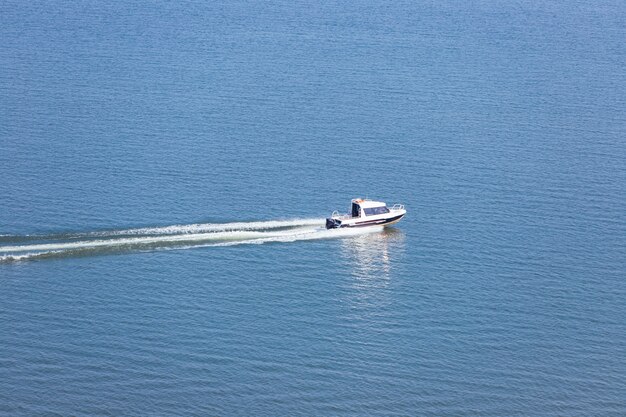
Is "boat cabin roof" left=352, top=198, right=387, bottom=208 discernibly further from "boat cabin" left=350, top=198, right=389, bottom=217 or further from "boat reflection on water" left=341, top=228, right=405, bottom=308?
"boat reflection on water" left=341, top=228, right=405, bottom=308

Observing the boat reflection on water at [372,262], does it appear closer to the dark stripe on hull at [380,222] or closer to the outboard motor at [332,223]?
the dark stripe on hull at [380,222]

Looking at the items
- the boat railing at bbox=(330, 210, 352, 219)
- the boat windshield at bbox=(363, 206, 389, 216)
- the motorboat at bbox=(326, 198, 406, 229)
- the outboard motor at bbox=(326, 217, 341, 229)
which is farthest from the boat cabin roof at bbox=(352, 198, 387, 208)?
the outboard motor at bbox=(326, 217, 341, 229)

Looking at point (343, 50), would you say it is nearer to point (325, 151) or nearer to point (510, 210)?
point (325, 151)

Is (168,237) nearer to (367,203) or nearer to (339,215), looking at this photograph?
(339,215)

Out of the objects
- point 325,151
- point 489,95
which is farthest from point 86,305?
point 489,95

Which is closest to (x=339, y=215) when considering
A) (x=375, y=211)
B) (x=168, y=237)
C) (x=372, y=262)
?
(x=375, y=211)
